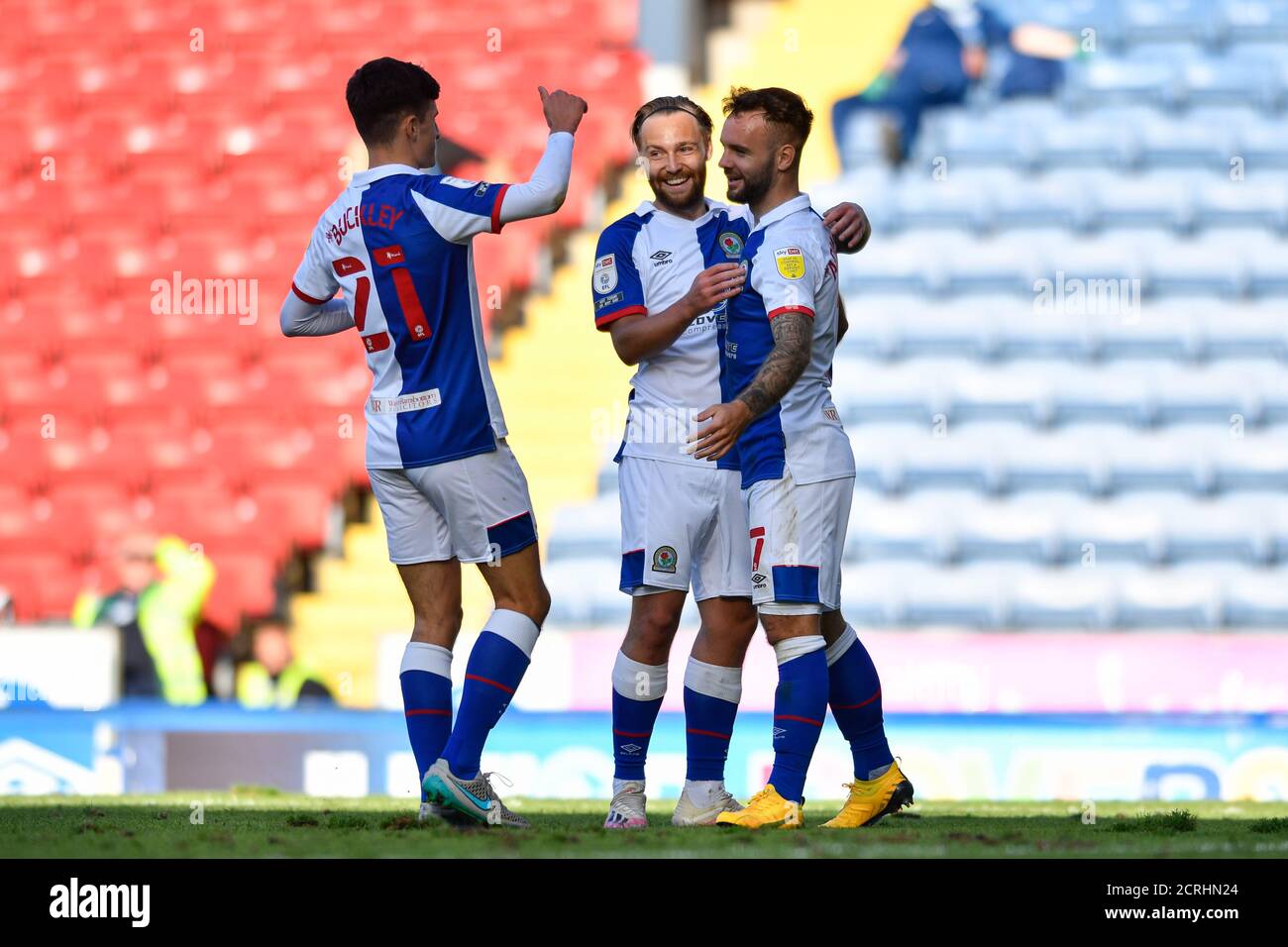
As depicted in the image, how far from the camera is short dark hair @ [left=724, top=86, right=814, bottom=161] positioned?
13.0 ft

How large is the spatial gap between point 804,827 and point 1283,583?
5.61 meters

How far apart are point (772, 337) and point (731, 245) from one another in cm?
34

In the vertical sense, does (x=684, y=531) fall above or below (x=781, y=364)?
below

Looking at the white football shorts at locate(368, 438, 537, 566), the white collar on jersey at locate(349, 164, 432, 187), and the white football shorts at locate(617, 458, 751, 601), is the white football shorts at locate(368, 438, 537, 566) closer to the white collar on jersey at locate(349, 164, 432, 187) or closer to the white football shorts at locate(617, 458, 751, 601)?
the white football shorts at locate(617, 458, 751, 601)

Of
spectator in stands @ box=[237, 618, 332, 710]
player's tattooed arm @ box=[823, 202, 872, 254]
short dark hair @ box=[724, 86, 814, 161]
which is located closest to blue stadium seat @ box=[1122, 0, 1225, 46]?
spectator in stands @ box=[237, 618, 332, 710]

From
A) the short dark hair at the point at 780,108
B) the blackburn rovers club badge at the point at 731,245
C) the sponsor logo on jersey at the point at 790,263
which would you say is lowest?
the sponsor logo on jersey at the point at 790,263

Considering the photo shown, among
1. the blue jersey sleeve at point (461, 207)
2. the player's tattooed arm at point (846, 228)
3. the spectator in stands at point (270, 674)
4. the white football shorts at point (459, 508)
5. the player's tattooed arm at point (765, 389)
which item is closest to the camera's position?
the player's tattooed arm at point (765, 389)

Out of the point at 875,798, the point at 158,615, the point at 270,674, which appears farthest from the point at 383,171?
the point at 270,674

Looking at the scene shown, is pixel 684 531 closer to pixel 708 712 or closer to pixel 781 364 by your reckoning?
pixel 708 712

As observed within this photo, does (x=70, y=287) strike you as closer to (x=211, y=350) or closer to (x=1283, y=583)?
(x=211, y=350)

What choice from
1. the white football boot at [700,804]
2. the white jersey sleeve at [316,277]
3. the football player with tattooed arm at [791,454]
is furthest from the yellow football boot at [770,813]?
the white jersey sleeve at [316,277]

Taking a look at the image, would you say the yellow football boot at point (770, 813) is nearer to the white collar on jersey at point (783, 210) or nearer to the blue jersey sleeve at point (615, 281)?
the blue jersey sleeve at point (615, 281)

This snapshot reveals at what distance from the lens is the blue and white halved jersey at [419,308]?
13.1 feet

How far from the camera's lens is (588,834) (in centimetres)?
359
